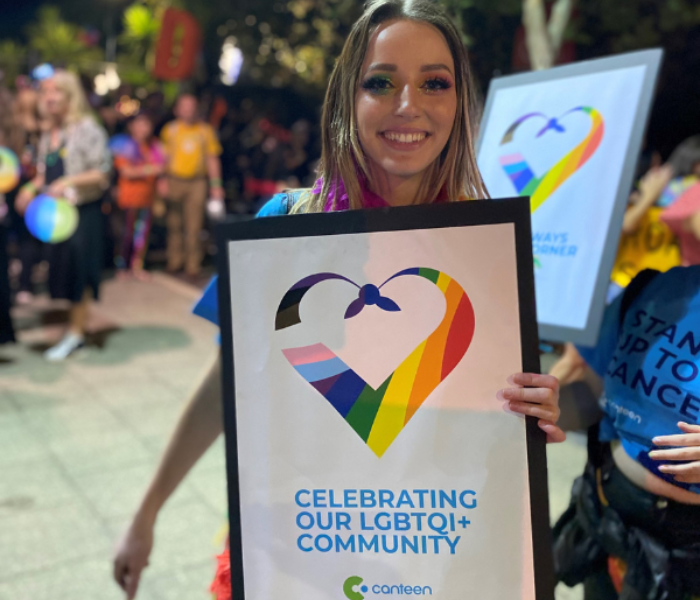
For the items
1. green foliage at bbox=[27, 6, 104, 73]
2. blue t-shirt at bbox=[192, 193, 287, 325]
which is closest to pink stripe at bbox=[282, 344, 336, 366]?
blue t-shirt at bbox=[192, 193, 287, 325]

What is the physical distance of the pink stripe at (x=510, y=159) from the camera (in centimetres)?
186

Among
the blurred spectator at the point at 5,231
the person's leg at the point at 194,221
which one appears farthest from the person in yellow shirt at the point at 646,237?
the person's leg at the point at 194,221

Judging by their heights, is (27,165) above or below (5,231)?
above

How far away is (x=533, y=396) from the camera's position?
1005mm

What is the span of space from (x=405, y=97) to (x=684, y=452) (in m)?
0.74

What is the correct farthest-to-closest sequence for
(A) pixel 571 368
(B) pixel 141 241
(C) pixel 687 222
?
(B) pixel 141 241
(A) pixel 571 368
(C) pixel 687 222

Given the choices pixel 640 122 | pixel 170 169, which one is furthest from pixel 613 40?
pixel 640 122

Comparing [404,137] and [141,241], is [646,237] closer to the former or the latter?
[404,137]

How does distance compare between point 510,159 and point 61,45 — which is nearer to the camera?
Result: point 510,159

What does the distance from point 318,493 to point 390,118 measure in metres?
0.60

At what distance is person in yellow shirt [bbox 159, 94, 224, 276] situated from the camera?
8.03 meters

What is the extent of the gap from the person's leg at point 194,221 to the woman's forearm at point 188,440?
726 centimetres

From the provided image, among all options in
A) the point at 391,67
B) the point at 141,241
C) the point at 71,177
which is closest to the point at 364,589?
the point at 391,67

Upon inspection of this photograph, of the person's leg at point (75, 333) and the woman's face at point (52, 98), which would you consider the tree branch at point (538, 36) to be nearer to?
the woman's face at point (52, 98)
